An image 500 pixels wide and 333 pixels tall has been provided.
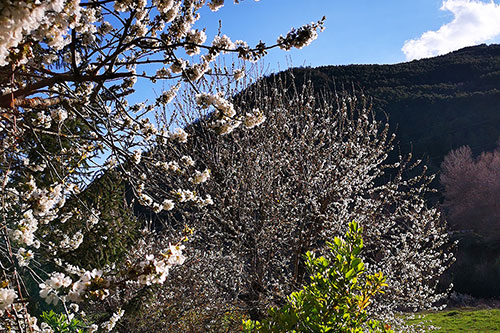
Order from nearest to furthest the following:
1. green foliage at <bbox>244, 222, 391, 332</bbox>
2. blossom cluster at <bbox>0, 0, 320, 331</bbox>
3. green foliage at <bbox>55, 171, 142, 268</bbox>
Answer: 1. blossom cluster at <bbox>0, 0, 320, 331</bbox>
2. green foliage at <bbox>244, 222, 391, 332</bbox>
3. green foliage at <bbox>55, 171, 142, 268</bbox>

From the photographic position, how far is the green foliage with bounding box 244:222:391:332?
2111mm

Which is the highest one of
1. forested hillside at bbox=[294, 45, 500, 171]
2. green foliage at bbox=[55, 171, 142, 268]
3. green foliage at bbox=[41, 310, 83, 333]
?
forested hillside at bbox=[294, 45, 500, 171]

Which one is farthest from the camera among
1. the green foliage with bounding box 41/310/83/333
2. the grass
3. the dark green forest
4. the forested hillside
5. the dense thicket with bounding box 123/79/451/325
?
the forested hillside

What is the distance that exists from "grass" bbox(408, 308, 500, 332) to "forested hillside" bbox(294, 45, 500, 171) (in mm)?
15761

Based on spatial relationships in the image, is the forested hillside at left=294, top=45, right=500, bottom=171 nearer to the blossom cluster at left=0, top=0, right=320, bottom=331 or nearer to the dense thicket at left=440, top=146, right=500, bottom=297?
the dense thicket at left=440, top=146, right=500, bottom=297

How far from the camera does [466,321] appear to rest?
35.5 ft

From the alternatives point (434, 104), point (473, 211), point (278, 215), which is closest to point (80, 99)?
point (278, 215)

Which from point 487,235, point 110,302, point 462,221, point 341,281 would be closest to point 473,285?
point 487,235

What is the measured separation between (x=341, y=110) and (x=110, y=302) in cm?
592

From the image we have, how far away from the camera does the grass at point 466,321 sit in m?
9.92

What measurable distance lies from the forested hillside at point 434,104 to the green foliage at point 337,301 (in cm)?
2395

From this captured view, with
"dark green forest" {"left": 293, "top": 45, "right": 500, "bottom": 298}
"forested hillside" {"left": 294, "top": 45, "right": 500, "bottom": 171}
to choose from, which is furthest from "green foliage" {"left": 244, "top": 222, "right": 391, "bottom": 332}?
"forested hillside" {"left": 294, "top": 45, "right": 500, "bottom": 171}

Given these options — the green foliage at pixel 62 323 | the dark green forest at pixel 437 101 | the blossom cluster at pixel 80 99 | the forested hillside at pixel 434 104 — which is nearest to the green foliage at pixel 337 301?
the blossom cluster at pixel 80 99

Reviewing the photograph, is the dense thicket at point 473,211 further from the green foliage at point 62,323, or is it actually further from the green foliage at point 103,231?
the green foliage at point 62,323
